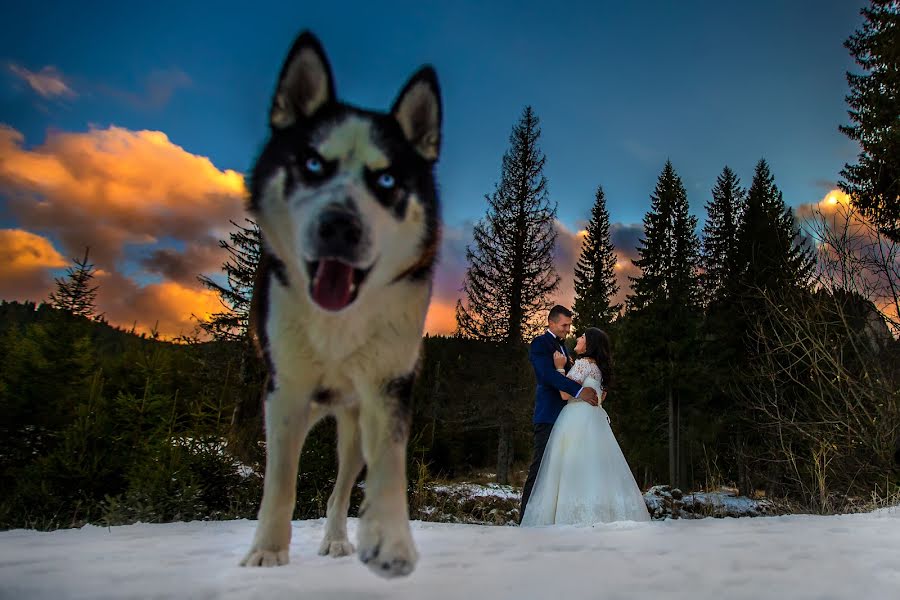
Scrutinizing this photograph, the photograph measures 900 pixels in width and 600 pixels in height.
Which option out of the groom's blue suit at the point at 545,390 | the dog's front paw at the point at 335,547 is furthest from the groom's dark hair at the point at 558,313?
the dog's front paw at the point at 335,547

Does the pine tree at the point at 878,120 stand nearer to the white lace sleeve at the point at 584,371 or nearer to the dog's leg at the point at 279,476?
the white lace sleeve at the point at 584,371

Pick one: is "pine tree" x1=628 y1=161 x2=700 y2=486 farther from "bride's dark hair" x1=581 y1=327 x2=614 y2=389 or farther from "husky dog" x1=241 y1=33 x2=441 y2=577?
"husky dog" x1=241 y1=33 x2=441 y2=577

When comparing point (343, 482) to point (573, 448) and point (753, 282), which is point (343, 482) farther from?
point (753, 282)

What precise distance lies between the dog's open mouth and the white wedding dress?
21.1 ft

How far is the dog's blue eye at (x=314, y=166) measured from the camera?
162 cm

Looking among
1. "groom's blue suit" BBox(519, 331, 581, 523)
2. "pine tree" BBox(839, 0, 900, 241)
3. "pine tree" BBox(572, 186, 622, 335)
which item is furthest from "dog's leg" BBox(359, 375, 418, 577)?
"pine tree" BBox(572, 186, 622, 335)

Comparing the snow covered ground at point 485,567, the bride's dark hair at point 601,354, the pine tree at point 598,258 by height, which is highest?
the pine tree at point 598,258

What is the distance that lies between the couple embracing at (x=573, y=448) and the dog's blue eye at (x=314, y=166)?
5.61m

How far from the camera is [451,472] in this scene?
815 inches

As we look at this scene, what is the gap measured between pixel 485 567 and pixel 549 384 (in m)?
5.32

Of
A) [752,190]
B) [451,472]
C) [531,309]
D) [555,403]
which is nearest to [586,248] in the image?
[752,190]

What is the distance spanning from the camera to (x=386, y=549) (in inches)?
60.3

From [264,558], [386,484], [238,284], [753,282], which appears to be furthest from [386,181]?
[753,282]

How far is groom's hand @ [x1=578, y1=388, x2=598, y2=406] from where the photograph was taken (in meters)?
7.36
